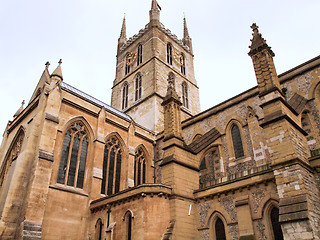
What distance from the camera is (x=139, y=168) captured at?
20703mm

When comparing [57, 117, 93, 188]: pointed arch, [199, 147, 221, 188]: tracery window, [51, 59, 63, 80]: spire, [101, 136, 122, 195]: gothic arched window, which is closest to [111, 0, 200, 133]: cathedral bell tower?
[101, 136, 122, 195]: gothic arched window

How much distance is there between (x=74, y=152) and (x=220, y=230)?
999 centimetres

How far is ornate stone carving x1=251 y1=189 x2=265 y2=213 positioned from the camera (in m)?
10.7

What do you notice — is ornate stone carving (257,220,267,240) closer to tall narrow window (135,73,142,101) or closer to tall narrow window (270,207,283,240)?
tall narrow window (270,207,283,240)

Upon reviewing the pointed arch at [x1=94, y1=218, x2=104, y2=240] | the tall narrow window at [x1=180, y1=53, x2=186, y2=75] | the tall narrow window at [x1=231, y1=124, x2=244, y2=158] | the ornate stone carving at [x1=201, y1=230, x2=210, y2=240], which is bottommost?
the ornate stone carving at [x1=201, y1=230, x2=210, y2=240]

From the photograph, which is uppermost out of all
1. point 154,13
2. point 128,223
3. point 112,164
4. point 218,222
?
point 154,13

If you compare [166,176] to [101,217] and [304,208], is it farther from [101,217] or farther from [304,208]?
[304,208]

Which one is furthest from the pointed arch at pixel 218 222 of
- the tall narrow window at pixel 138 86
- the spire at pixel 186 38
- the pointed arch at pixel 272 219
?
the spire at pixel 186 38

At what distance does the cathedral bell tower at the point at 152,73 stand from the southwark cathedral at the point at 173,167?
5.73 meters

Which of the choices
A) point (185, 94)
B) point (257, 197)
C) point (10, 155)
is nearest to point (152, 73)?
point (185, 94)

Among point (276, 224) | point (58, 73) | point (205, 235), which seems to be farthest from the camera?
point (58, 73)

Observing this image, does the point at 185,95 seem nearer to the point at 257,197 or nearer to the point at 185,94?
the point at 185,94

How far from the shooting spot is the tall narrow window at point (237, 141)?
16.6 metres

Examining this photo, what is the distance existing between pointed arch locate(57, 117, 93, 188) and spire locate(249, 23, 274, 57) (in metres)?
11.4
